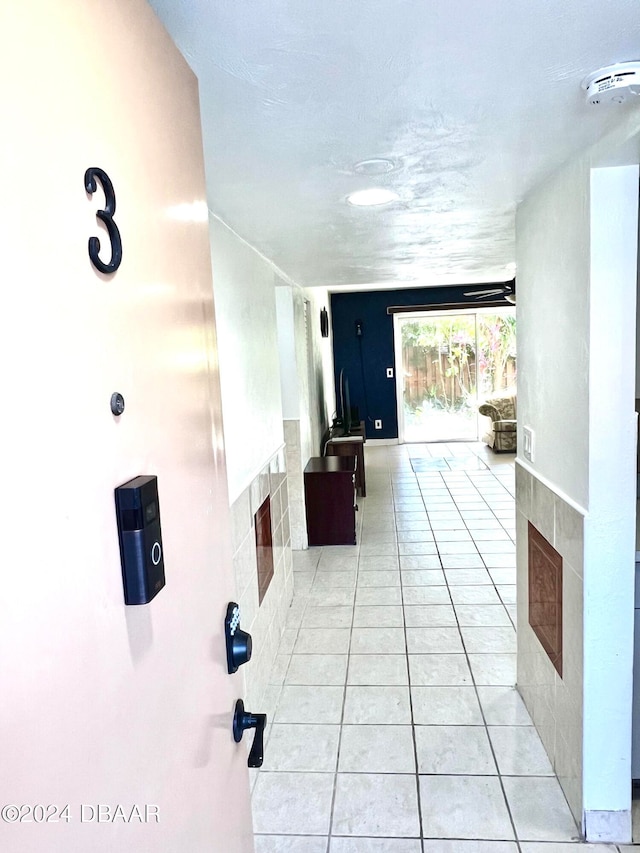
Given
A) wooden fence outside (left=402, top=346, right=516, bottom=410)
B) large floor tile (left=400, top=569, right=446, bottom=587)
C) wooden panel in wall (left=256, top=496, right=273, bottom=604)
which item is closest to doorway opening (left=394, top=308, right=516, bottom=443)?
wooden fence outside (left=402, top=346, right=516, bottom=410)

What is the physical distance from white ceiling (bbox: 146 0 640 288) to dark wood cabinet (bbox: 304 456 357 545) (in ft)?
8.13

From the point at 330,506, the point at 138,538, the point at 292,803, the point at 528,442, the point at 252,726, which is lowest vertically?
the point at 292,803

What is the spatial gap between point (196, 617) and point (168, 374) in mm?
361

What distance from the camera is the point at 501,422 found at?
24.2ft

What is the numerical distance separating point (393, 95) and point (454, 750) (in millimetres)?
2182

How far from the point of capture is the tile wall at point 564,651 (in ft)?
5.65

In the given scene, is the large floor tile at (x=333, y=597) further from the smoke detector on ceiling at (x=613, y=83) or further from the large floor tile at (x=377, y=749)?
the smoke detector on ceiling at (x=613, y=83)

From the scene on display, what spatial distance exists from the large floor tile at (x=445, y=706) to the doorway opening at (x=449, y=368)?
6.16m

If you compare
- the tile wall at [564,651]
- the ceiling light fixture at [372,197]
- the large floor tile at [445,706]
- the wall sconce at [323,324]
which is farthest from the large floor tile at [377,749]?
the wall sconce at [323,324]

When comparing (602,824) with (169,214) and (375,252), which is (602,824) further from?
(375,252)

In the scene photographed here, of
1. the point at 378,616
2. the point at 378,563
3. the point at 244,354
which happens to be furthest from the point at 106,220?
the point at 378,563

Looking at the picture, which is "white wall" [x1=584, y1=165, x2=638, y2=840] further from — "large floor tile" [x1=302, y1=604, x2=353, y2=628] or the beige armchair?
the beige armchair

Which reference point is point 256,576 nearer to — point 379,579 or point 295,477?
point 379,579

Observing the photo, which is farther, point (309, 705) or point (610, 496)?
point (309, 705)
